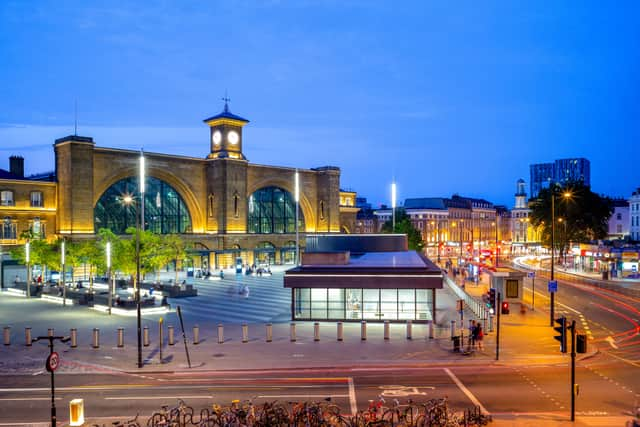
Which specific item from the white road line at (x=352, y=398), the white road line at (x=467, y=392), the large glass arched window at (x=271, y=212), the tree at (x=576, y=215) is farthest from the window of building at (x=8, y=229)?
the tree at (x=576, y=215)

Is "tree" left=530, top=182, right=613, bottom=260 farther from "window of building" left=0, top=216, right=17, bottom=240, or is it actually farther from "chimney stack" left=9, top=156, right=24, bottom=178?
"chimney stack" left=9, top=156, right=24, bottom=178

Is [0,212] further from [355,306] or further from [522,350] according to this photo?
[522,350]

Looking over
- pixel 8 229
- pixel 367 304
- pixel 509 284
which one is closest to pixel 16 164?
pixel 8 229

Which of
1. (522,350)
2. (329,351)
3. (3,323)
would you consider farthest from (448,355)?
(3,323)

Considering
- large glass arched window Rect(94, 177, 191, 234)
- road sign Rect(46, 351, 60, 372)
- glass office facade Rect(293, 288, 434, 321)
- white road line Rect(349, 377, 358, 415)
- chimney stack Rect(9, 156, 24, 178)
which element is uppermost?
chimney stack Rect(9, 156, 24, 178)

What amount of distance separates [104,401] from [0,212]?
53.1m

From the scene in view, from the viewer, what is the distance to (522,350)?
85.1 ft

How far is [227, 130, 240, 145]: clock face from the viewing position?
3442 inches

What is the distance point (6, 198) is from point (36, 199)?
357 cm

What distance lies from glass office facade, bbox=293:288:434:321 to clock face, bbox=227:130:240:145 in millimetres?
56254

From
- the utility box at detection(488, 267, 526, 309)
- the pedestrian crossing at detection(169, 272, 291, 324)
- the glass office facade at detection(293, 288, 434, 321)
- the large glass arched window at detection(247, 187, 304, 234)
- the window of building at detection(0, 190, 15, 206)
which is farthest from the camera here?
the large glass arched window at detection(247, 187, 304, 234)

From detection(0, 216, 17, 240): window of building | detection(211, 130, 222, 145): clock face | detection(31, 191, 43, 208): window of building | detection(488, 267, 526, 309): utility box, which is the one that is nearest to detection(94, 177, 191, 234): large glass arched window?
detection(31, 191, 43, 208): window of building

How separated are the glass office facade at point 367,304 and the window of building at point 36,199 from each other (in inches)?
1784

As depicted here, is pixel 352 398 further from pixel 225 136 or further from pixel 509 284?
pixel 225 136
